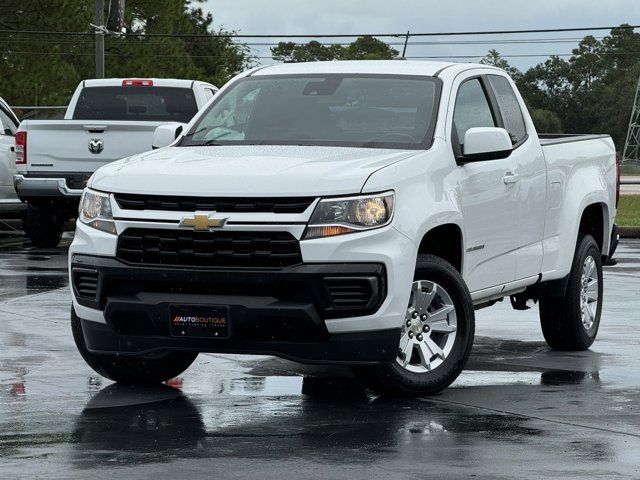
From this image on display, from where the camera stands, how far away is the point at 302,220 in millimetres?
8031

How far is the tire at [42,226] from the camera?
2105 cm

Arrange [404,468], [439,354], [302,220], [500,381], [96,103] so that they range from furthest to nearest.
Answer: [96,103], [500,381], [439,354], [302,220], [404,468]

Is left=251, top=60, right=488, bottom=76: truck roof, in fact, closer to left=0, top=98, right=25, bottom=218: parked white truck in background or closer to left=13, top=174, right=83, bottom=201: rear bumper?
left=13, top=174, right=83, bottom=201: rear bumper

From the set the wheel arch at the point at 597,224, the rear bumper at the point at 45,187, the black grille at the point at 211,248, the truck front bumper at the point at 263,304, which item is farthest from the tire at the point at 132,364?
the rear bumper at the point at 45,187

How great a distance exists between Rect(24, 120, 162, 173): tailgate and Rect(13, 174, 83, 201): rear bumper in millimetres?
129

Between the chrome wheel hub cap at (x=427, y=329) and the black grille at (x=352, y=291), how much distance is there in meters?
0.57

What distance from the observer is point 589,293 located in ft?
37.5

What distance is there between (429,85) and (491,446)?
9.95ft

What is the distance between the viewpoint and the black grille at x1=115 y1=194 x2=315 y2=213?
8070 millimetres

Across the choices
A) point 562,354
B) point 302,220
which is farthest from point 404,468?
point 562,354

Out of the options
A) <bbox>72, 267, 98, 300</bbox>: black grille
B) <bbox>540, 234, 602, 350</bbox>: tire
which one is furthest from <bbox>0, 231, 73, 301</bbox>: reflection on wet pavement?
<bbox>72, 267, 98, 300</bbox>: black grille

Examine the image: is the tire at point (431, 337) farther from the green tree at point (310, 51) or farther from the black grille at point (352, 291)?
the green tree at point (310, 51)

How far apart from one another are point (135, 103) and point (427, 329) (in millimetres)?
12940

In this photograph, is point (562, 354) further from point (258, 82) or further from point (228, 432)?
point (228, 432)
